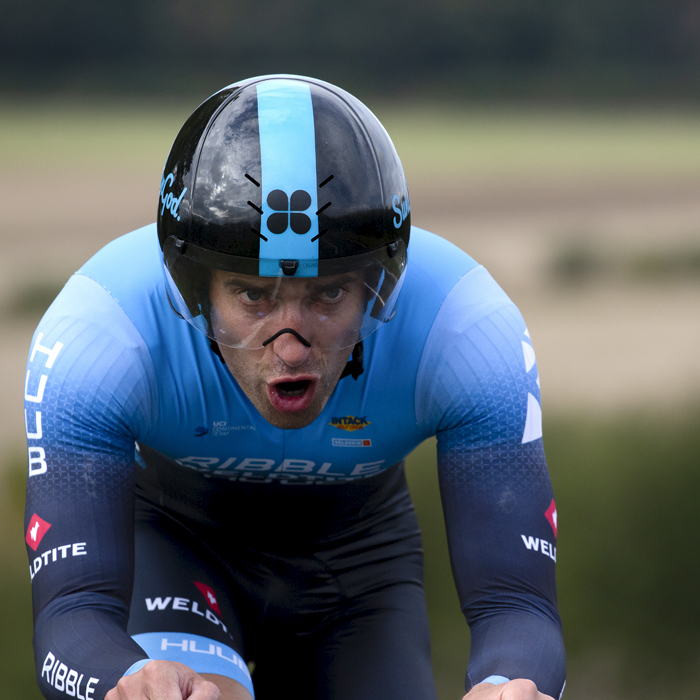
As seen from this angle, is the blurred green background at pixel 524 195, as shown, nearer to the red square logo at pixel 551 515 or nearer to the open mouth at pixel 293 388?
the red square logo at pixel 551 515

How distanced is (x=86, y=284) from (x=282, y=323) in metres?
0.59

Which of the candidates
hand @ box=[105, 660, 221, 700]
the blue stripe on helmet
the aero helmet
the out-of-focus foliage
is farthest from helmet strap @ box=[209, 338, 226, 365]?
the out-of-focus foliage

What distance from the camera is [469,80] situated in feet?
82.6

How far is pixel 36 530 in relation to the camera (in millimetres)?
2051

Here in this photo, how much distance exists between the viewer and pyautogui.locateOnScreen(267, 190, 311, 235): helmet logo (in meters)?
1.88

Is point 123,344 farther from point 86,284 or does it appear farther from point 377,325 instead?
point 377,325

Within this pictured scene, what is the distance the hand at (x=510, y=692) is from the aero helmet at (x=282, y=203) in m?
0.77

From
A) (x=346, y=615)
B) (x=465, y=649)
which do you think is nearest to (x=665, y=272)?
(x=465, y=649)

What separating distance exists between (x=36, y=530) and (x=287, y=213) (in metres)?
0.91

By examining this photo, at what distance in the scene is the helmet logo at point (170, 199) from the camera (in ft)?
6.59

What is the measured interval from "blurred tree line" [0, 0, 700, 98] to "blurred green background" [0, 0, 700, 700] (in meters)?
0.06

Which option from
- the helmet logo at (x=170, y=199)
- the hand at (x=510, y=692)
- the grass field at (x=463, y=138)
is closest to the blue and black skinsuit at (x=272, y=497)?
the hand at (x=510, y=692)

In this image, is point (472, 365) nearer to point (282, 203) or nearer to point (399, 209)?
point (399, 209)

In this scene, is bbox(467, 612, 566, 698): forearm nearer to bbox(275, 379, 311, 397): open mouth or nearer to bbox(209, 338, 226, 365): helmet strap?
bbox(275, 379, 311, 397): open mouth
